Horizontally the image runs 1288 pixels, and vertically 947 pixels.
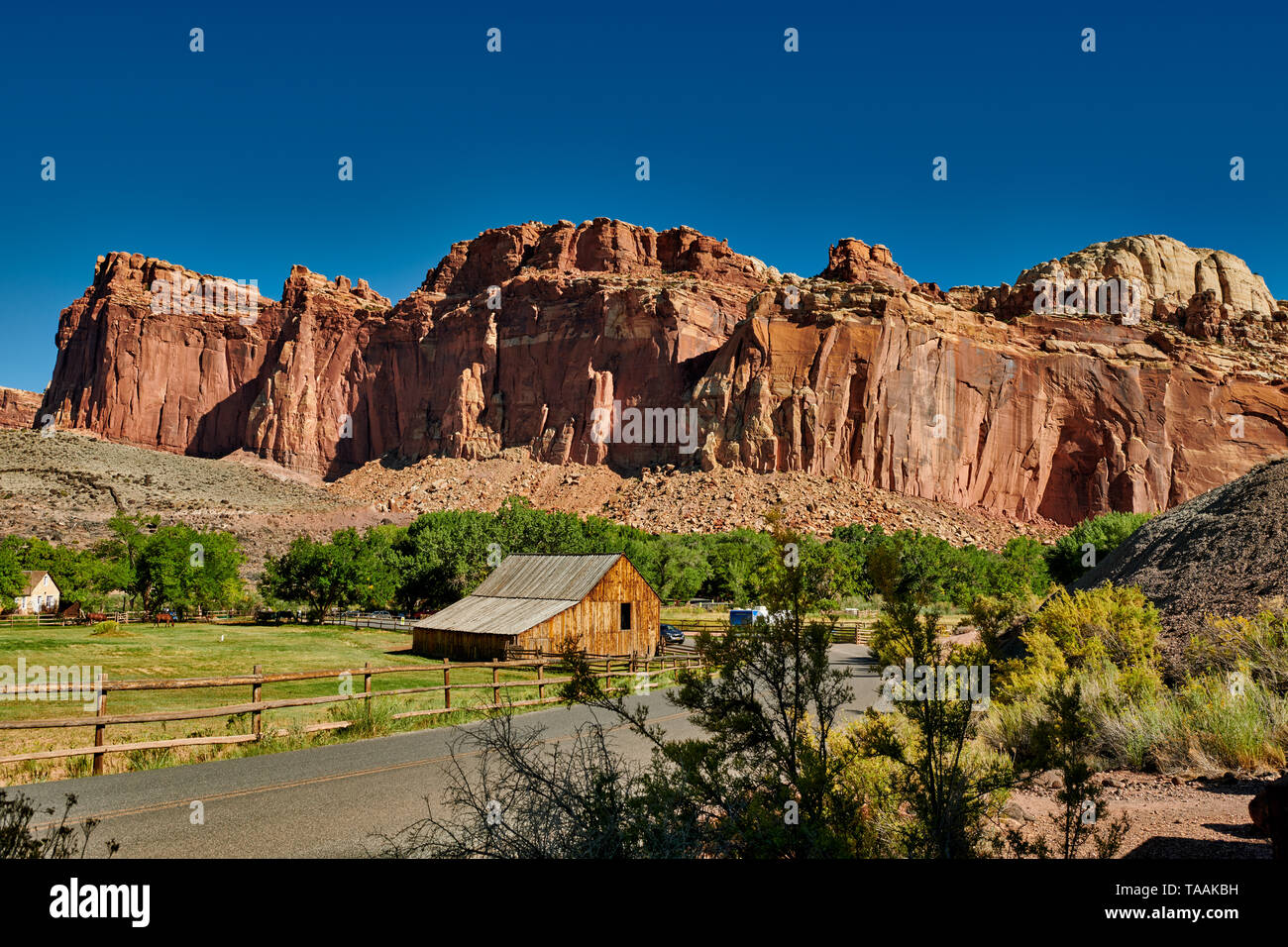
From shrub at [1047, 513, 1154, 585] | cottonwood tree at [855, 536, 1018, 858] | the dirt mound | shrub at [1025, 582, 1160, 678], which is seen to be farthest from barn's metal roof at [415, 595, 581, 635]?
shrub at [1047, 513, 1154, 585]

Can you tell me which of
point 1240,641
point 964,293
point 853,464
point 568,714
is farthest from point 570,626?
point 964,293

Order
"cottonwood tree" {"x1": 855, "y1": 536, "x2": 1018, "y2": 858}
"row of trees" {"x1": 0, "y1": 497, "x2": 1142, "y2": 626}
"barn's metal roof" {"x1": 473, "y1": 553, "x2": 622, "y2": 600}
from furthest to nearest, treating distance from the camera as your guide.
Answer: "row of trees" {"x1": 0, "y1": 497, "x2": 1142, "y2": 626} < "barn's metal roof" {"x1": 473, "y1": 553, "x2": 622, "y2": 600} < "cottonwood tree" {"x1": 855, "y1": 536, "x2": 1018, "y2": 858}

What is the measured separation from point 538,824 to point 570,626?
23.8 metres

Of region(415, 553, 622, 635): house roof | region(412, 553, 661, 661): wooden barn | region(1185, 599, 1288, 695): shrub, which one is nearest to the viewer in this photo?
region(1185, 599, 1288, 695): shrub

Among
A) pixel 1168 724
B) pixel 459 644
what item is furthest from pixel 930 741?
pixel 459 644

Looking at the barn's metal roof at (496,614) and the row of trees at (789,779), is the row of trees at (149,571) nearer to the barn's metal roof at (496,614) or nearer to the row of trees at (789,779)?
the barn's metal roof at (496,614)

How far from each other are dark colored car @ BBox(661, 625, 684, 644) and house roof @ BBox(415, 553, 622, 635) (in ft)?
22.3

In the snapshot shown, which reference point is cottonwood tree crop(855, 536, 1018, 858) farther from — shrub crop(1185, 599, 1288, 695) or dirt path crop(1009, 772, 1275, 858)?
shrub crop(1185, 599, 1288, 695)

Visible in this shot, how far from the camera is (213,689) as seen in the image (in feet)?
75.1

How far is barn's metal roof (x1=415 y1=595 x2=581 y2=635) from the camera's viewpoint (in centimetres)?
2841

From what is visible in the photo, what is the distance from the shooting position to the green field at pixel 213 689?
1241 cm

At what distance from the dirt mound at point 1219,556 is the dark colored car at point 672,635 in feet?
72.8
